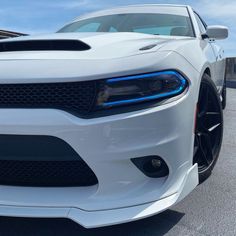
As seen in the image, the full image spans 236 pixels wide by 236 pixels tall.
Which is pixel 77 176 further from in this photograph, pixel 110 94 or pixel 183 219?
pixel 183 219

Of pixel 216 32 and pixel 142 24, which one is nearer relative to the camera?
A: pixel 216 32

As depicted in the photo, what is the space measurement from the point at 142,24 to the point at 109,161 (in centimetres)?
224

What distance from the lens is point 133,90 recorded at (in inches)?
78.0

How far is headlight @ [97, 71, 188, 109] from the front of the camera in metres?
1.96

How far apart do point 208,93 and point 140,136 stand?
0.98 m

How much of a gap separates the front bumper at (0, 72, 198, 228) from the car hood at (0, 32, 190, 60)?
37cm

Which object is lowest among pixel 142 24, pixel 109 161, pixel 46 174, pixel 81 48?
pixel 46 174

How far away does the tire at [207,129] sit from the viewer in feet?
8.39

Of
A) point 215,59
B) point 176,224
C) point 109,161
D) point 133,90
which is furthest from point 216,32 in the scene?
point 109,161

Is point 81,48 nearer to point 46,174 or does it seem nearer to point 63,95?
point 63,95

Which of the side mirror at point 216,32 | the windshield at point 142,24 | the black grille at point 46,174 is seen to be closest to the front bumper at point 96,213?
the black grille at point 46,174

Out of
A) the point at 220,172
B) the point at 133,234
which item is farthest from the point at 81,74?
the point at 220,172

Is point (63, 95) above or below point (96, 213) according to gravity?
above

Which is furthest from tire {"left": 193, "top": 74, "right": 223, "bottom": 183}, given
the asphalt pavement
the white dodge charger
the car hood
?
the car hood
